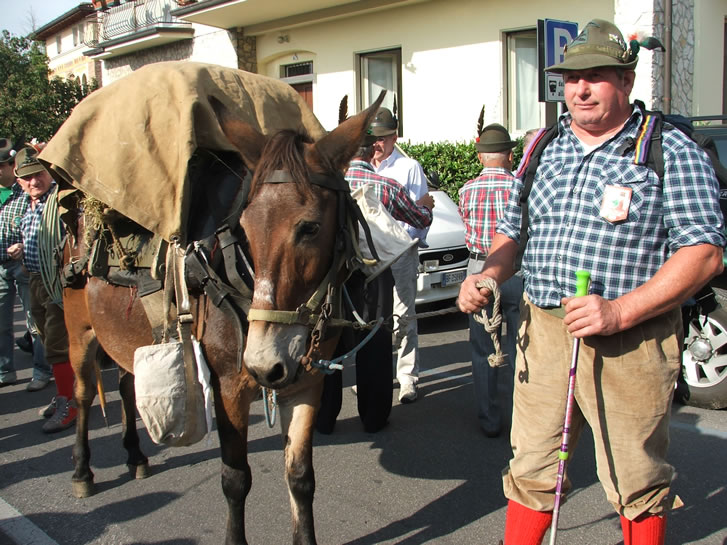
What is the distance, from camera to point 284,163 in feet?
9.02

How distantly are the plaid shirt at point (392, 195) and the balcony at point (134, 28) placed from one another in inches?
599

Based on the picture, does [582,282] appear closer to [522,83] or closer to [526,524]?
[526,524]

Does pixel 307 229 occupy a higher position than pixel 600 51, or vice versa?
pixel 600 51

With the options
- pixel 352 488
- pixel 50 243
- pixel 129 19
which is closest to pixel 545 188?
pixel 352 488

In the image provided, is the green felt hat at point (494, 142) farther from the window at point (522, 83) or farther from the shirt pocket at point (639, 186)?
the window at point (522, 83)

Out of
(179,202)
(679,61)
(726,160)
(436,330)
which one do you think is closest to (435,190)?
(436,330)

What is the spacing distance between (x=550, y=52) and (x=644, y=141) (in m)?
4.93

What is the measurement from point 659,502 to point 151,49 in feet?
69.4

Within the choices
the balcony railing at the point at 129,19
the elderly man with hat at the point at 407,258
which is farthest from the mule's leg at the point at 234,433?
the balcony railing at the point at 129,19

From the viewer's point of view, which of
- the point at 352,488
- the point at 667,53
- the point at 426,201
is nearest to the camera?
the point at 352,488

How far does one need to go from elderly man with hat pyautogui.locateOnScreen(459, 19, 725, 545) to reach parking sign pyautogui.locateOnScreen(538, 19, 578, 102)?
13.4ft

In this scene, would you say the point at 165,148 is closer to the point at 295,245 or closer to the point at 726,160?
the point at 295,245

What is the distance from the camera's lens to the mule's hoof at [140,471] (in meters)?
4.38

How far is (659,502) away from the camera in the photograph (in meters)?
2.46
